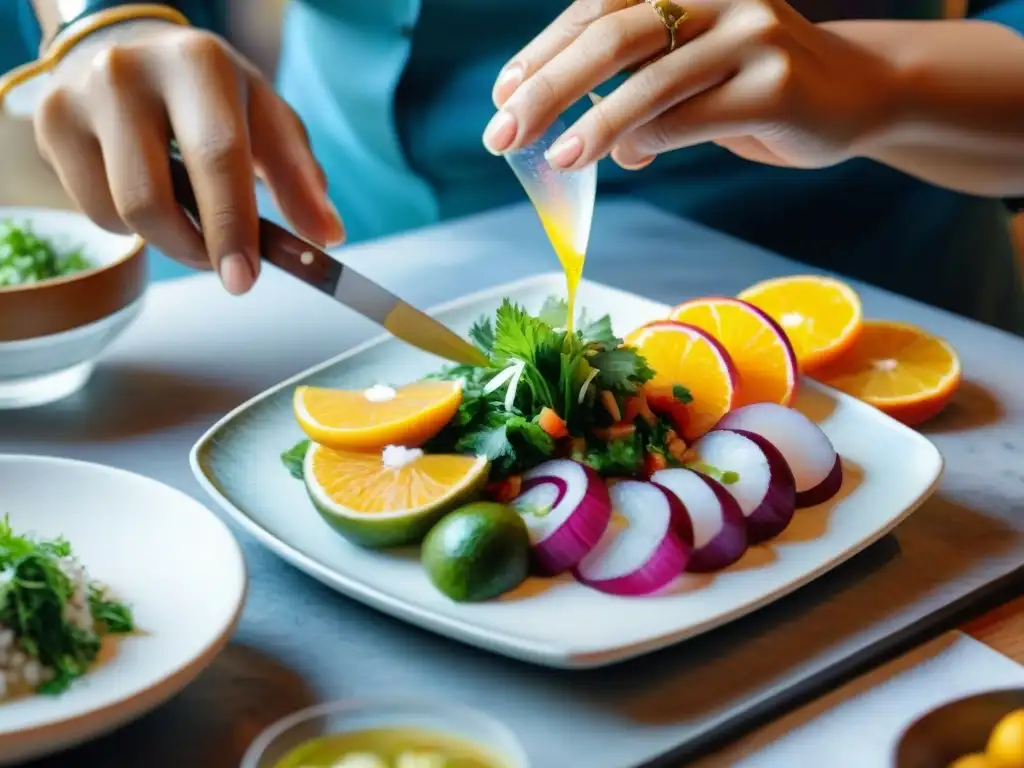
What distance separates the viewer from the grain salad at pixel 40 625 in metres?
0.86

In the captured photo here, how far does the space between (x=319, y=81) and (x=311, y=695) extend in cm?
147

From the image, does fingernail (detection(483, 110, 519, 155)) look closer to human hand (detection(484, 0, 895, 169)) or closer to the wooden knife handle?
human hand (detection(484, 0, 895, 169))

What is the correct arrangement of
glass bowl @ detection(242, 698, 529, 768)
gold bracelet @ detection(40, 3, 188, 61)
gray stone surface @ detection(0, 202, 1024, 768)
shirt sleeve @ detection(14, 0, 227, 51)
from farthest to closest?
shirt sleeve @ detection(14, 0, 227, 51) → gold bracelet @ detection(40, 3, 188, 61) → gray stone surface @ detection(0, 202, 1024, 768) → glass bowl @ detection(242, 698, 529, 768)

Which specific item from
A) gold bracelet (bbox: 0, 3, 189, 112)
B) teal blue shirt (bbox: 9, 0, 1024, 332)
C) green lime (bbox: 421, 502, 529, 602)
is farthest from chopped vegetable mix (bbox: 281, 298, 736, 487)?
teal blue shirt (bbox: 9, 0, 1024, 332)

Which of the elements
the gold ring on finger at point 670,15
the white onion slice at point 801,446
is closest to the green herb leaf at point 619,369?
the white onion slice at point 801,446

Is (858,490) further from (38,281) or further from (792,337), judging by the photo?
(38,281)

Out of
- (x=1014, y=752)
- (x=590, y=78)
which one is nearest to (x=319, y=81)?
(x=590, y=78)

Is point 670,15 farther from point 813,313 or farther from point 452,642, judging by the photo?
point 452,642

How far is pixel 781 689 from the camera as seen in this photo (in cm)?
96

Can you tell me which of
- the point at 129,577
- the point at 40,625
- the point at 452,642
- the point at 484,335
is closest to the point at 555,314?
the point at 484,335

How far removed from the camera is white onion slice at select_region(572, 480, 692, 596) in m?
1.02

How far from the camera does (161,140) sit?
1306 millimetres

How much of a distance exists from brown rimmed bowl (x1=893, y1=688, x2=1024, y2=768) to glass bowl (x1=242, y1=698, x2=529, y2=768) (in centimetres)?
30

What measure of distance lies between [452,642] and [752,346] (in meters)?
0.53
